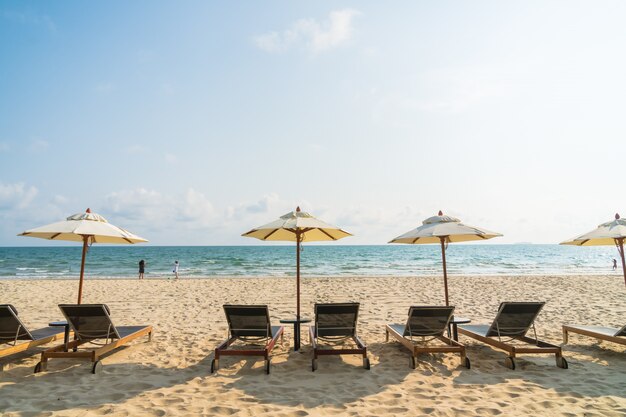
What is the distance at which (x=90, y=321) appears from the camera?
205 inches

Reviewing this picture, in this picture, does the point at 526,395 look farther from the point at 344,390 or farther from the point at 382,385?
the point at 344,390

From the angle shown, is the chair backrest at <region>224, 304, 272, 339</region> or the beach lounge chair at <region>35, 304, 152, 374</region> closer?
the beach lounge chair at <region>35, 304, 152, 374</region>

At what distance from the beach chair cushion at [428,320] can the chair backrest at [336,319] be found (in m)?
0.87

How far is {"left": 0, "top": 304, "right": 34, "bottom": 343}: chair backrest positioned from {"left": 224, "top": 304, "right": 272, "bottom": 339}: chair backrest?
299 cm

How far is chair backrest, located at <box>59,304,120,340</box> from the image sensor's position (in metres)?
5.05

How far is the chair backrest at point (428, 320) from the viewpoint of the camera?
5328 millimetres

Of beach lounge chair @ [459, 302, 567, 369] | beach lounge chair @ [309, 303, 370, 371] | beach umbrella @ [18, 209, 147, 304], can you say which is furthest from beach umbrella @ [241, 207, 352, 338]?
beach lounge chair @ [459, 302, 567, 369]

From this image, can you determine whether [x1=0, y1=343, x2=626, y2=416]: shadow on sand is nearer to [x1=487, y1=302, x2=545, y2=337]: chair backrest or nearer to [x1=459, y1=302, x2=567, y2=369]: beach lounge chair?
[x1=459, y1=302, x2=567, y2=369]: beach lounge chair

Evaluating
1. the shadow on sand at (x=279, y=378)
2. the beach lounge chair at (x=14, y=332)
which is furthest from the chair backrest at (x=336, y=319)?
the beach lounge chair at (x=14, y=332)

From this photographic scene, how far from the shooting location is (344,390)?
167 inches

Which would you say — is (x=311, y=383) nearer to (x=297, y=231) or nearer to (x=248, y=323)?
(x=248, y=323)

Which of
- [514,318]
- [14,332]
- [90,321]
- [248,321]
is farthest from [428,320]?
[14,332]

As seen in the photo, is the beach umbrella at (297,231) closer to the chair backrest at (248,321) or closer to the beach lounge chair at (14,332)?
the chair backrest at (248,321)

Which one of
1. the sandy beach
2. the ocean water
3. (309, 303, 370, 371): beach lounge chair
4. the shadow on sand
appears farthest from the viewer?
the ocean water
